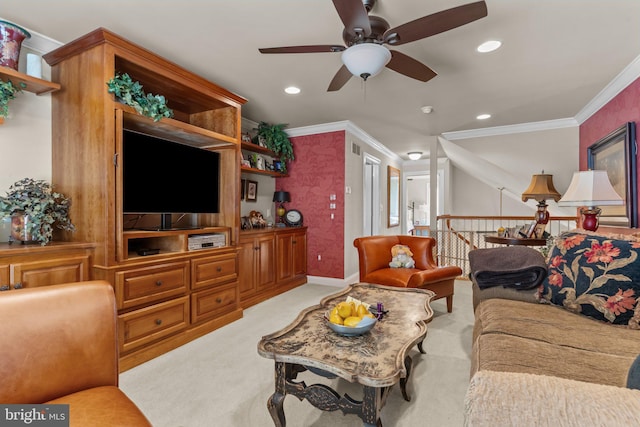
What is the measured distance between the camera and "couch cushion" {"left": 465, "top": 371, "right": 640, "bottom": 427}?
1.87 feet

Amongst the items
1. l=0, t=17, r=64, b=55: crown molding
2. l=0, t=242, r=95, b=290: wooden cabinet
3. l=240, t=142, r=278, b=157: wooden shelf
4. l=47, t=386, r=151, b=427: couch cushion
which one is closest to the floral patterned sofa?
l=47, t=386, r=151, b=427: couch cushion

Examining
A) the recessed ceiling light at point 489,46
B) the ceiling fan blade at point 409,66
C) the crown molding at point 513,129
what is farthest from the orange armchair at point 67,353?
the crown molding at point 513,129

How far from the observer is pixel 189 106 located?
3168mm

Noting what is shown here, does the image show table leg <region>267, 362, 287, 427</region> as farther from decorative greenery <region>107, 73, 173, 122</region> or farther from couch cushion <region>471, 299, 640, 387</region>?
decorative greenery <region>107, 73, 173, 122</region>

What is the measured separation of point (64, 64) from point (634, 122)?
4.95 m

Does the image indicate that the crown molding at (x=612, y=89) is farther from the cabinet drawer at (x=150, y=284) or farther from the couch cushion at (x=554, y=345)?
the cabinet drawer at (x=150, y=284)

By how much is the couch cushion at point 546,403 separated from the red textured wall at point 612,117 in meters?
3.44

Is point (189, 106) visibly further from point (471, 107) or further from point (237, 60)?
point (471, 107)

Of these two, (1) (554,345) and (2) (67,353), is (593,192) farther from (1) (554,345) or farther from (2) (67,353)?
(2) (67,353)

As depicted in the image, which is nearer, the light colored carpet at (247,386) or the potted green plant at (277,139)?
the light colored carpet at (247,386)

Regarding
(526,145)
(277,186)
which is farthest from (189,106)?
(526,145)

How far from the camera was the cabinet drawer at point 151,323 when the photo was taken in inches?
85.0

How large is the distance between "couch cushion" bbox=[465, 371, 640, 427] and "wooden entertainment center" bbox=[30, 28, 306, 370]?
2.30 metres

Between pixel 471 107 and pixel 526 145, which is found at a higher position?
pixel 471 107
